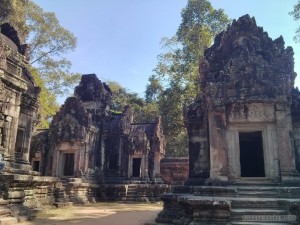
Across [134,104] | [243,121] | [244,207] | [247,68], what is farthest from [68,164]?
[134,104]

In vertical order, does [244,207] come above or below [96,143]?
below

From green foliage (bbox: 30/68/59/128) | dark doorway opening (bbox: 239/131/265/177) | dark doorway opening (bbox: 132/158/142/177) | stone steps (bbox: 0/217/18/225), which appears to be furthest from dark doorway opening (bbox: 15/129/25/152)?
dark doorway opening (bbox: 132/158/142/177)

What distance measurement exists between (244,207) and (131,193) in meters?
14.6

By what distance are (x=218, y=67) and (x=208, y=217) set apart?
5.59 meters

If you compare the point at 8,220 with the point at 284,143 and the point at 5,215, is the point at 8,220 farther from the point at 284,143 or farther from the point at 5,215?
the point at 284,143

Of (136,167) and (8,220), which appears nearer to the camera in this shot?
(8,220)

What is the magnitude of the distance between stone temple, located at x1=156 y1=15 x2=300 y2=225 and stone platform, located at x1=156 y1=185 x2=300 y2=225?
1.3 inches

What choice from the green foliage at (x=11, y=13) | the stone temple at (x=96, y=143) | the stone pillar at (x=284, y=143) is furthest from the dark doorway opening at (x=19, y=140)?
the green foliage at (x=11, y=13)

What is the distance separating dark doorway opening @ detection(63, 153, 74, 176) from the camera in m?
19.9

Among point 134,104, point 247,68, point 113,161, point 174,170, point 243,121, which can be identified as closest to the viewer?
point 243,121

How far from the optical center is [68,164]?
20109mm

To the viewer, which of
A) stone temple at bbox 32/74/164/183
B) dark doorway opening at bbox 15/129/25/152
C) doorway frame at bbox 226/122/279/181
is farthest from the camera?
stone temple at bbox 32/74/164/183

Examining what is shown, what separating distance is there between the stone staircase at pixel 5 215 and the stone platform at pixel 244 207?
4.75 meters

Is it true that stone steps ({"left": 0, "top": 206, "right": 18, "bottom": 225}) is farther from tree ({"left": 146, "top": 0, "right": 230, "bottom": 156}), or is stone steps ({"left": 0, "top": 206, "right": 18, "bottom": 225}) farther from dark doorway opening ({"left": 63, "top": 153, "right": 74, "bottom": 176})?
tree ({"left": 146, "top": 0, "right": 230, "bottom": 156})
